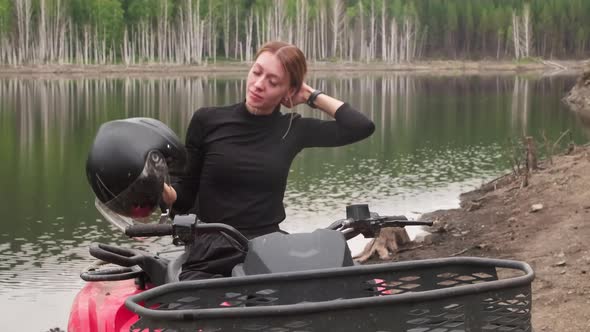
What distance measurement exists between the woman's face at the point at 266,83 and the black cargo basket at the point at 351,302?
115 centimetres

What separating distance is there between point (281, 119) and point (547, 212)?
26.8 ft

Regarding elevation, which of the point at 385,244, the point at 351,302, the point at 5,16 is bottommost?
the point at 385,244

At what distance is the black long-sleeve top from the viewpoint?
13.0ft

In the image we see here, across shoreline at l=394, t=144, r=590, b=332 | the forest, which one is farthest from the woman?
the forest

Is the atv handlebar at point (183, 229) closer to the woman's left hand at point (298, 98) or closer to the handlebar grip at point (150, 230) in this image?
the handlebar grip at point (150, 230)

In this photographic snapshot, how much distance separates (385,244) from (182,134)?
17.9 meters

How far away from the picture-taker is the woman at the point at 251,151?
3959mm

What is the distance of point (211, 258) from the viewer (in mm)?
3719

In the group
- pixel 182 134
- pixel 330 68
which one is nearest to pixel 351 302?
pixel 182 134

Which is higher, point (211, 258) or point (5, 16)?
point (5, 16)

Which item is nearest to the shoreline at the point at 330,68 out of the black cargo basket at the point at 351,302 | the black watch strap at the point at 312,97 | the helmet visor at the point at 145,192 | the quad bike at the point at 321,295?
the black watch strap at the point at 312,97

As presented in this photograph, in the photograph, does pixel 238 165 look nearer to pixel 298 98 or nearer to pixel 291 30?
pixel 298 98

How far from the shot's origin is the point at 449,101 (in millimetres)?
49062

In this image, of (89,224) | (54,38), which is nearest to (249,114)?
(89,224)
